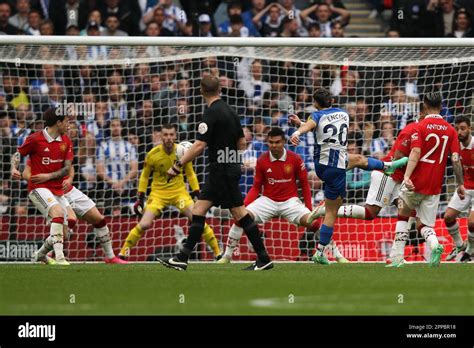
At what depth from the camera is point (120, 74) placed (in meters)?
19.1

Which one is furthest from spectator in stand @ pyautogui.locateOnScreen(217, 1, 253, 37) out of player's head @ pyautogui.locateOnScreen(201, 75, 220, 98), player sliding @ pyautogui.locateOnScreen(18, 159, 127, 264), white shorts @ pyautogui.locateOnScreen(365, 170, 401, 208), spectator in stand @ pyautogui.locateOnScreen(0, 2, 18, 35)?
player's head @ pyautogui.locateOnScreen(201, 75, 220, 98)

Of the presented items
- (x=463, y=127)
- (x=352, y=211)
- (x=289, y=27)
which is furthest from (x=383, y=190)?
(x=289, y=27)

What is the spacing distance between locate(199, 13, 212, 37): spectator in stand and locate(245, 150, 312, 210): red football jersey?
Answer: 5.15m

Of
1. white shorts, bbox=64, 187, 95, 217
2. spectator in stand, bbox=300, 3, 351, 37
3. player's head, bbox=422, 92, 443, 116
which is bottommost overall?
white shorts, bbox=64, 187, 95, 217

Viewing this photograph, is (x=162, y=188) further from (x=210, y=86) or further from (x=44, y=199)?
(x=210, y=86)

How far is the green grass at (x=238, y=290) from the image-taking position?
9562mm

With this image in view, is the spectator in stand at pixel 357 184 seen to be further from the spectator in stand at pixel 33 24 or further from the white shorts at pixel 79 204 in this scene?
the spectator in stand at pixel 33 24

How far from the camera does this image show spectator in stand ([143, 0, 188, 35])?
22.0 metres

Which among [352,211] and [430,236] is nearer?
[430,236]

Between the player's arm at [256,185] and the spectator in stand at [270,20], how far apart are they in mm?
5538

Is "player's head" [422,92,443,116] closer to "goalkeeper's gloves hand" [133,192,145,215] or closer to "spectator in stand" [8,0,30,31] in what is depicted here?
"goalkeeper's gloves hand" [133,192,145,215]

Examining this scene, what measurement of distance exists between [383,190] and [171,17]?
7.59 m

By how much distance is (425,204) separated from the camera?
14445 mm

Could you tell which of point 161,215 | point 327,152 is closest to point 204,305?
point 327,152
